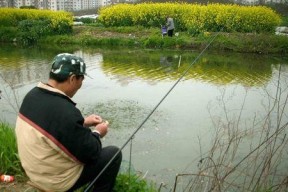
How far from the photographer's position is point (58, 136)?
2420mm

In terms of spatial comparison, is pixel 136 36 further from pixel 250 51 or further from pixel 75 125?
pixel 75 125

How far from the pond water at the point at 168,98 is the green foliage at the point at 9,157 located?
3.94ft

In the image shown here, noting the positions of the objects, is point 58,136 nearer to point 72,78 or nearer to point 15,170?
point 72,78

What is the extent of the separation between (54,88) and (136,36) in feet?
61.2

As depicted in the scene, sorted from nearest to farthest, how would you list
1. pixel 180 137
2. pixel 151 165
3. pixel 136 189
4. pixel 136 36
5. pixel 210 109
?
pixel 136 189
pixel 151 165
pixel 180 137
pixel 210 109
pixel 136 36

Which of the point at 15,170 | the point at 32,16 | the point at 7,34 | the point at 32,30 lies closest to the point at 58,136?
the point at 15,170

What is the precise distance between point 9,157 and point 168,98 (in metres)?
5.27

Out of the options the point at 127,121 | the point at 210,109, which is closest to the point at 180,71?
the point at 210,109

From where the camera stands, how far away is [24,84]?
9906 mm

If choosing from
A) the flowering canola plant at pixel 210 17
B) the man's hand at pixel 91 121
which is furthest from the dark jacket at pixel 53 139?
the flowering canola plant at pixel 210 17

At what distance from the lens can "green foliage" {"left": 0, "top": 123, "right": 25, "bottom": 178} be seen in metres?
3.95

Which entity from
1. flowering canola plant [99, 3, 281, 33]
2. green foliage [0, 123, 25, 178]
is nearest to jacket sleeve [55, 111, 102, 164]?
green foliage [0, 123, 25, 178]

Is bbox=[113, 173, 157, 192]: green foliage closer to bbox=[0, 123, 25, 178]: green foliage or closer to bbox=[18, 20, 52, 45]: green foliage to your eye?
bbox=[0, 123, 25, 178]: green foliage

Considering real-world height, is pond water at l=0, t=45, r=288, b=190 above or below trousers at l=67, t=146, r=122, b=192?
below
